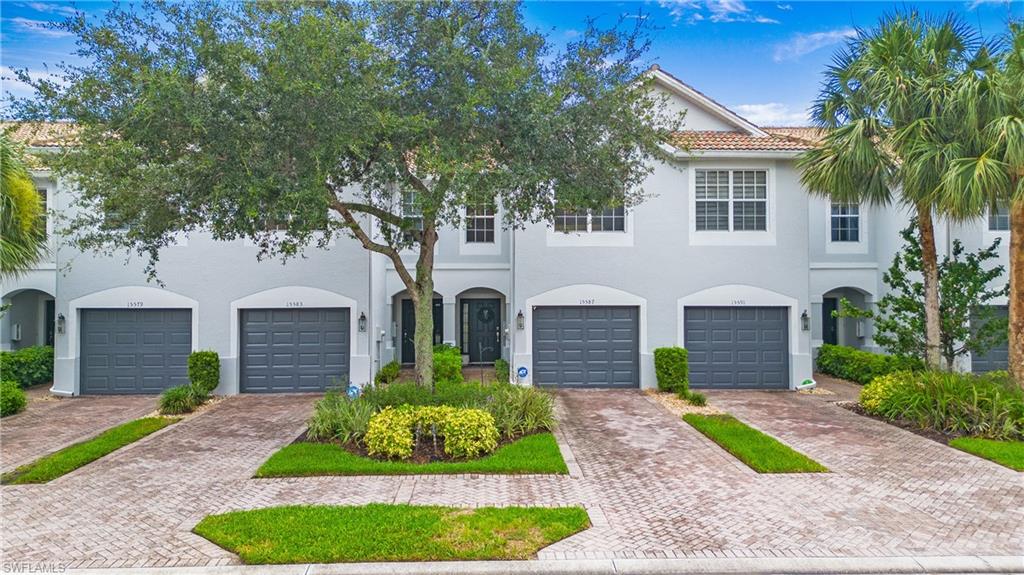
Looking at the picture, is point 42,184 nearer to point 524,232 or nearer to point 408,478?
point 524,232

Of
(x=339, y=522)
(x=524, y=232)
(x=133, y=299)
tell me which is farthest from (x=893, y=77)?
(x=133, y=299)

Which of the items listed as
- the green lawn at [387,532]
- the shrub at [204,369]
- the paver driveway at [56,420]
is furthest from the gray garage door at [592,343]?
the paver driveway at [56,420]

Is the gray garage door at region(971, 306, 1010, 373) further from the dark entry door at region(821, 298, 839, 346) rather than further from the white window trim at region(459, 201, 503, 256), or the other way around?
the white window trim at region(459, 201, 503, 256)

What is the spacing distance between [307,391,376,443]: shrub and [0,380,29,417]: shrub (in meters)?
7.24

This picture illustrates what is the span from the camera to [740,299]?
14.6m

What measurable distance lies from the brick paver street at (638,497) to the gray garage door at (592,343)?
4.45 meters

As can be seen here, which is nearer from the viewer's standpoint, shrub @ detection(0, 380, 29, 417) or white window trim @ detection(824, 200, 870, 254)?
shrub @ detection(0, 380, 29, 417)

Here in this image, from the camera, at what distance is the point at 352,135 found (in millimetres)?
7891

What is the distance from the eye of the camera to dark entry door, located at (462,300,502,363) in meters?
19.2

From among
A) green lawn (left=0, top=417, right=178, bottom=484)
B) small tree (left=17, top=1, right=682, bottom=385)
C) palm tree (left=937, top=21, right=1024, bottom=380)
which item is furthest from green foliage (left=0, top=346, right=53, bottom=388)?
palm tree (left=937, top=21, right=1024, bottom=380)

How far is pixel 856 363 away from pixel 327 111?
50.4ft

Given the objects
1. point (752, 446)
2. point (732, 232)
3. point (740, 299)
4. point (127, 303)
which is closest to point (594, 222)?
point (732, 232)

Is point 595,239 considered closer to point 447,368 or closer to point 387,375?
point 447,368

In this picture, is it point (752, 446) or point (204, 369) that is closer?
point (752, 446)
